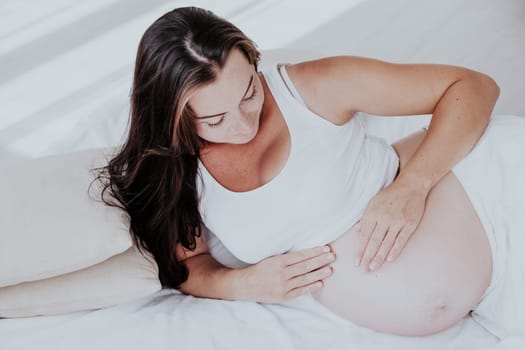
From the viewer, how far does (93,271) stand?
129 cm

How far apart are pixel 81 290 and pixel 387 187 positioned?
1.89ft

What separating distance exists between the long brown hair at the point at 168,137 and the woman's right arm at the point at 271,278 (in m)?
0.06

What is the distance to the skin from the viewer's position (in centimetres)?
123

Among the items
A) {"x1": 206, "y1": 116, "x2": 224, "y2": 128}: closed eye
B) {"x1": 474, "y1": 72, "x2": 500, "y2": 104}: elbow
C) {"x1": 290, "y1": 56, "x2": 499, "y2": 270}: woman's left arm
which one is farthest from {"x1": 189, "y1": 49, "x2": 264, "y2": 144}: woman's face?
{"x1": 474, "y1": 72, "x2": 500, "y2": 104}: elbow

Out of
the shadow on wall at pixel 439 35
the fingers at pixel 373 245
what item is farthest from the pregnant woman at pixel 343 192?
the shadow on wall at pixel 439 35

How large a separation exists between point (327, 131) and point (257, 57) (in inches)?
7.2

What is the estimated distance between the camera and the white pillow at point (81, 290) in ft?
4.17

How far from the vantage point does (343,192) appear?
1.28 m

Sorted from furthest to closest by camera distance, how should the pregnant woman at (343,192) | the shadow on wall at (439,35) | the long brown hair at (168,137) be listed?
the shadow on wall at (439,35) < the pregnant woman at (343,192) < the long brown hair at (168,137)

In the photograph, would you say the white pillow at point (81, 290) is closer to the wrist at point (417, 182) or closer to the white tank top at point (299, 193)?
the white tank top at point (299, 193)

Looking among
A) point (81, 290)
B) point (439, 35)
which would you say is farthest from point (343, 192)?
point (439, 35)

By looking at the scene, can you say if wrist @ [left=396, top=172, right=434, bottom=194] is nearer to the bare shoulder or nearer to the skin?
the skin

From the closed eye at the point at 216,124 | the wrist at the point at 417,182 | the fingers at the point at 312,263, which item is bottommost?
the fingers at the point at 312,263

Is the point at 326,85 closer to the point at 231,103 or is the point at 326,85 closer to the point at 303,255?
the point at 231,103
